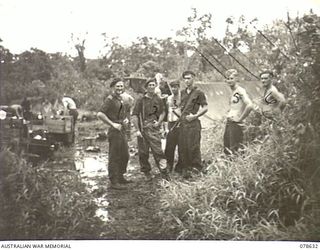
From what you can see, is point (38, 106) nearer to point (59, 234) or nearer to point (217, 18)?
point (59, 234)


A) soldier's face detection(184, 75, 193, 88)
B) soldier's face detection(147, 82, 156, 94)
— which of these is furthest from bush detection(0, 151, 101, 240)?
soldier's face detection(184, 75, 193, 88)

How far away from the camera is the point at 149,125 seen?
2.09 metres

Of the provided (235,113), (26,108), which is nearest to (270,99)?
(235,113)

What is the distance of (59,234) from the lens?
179cm

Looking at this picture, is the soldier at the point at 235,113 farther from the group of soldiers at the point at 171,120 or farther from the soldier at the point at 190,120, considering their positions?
the soldier at the point at 190,120

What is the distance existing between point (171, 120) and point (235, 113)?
30cm

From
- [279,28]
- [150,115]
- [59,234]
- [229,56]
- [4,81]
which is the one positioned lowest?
[59,234]

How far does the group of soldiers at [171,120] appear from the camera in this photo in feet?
6.51

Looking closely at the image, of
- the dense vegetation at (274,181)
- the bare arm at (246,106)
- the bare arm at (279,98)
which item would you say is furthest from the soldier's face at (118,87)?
the bare arm at (279,98)

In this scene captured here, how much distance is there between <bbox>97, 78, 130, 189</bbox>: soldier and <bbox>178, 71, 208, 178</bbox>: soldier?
0.27m

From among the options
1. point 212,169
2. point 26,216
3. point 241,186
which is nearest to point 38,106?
point 26,216

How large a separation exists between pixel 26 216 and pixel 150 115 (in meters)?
0.72

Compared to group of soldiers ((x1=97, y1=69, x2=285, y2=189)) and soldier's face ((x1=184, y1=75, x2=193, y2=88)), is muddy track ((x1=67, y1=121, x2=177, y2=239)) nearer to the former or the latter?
→ group of soldiers ((x1=97, y1=69, x2=285, y2=189))

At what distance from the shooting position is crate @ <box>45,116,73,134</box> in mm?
1949
